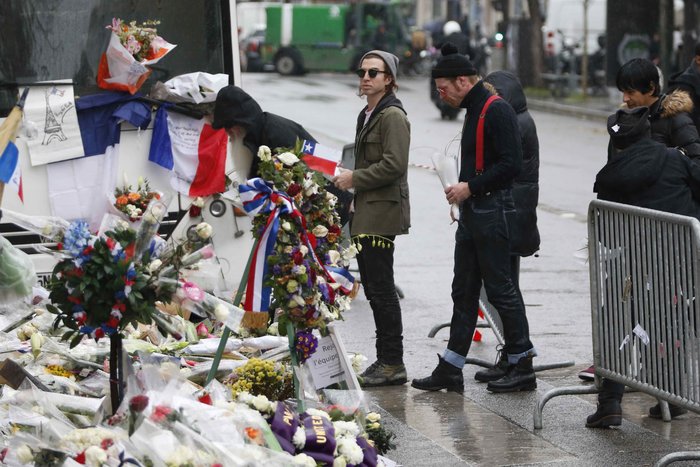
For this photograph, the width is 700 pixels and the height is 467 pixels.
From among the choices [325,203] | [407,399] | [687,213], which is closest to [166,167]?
[407,399]

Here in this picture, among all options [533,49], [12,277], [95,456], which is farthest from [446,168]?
[533,49]

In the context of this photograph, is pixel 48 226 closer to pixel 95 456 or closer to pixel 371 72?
pixel 95 456

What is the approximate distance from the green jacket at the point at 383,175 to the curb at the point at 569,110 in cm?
2081

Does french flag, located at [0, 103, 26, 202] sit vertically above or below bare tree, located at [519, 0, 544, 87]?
above

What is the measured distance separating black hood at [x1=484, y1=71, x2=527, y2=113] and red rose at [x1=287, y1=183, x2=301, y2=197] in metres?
2.42

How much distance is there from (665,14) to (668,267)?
2297cm

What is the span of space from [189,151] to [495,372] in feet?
8.38

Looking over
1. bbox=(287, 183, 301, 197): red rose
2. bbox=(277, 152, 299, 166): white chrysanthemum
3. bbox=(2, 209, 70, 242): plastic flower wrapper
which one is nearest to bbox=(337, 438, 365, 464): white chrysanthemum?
bbox=(287, 183, 301, 197): red rose

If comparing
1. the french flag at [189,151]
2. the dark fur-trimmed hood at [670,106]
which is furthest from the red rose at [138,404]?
the french flag at [189,151]

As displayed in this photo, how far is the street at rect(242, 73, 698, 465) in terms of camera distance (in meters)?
6.45

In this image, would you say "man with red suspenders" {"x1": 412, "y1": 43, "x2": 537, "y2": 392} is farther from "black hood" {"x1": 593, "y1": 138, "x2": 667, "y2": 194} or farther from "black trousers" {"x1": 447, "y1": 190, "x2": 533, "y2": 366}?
"black hood" {"x1": 593, "y1": 138, "x2": 667, "y2": 194}

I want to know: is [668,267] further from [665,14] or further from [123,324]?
[665,14]

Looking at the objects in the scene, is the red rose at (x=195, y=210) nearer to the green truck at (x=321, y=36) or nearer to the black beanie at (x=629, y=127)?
the black beanie at (x=629, y=127)

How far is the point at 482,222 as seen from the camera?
288 inches
